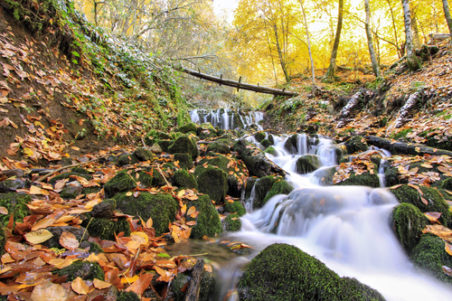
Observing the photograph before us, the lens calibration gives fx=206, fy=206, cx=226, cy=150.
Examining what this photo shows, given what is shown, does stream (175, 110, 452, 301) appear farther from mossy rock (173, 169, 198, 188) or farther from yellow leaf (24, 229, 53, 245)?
yellow leaf (24, 229, 53, 245)

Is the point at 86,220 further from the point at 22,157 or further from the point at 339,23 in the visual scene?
the point at 339,23

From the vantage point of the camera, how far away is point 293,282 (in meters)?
1.72

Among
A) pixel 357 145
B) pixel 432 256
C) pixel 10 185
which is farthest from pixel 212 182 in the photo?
pixel 357 145

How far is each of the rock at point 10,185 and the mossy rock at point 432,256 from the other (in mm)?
4519

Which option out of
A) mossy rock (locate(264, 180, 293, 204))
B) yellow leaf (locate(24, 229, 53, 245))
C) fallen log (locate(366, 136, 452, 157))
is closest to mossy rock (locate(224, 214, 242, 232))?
mossy rock (locate(264, 180, 293, 204))

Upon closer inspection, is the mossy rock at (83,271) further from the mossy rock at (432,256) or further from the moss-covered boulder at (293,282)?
the mossy rock at (432,256)

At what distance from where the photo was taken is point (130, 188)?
2941mm

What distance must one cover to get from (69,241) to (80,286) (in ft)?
1.77

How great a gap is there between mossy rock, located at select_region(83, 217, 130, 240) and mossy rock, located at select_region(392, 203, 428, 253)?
333 cm

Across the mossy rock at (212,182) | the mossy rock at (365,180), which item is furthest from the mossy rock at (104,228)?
the mossy rock at (365,180)

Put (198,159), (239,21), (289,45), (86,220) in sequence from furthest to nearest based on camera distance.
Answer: (289,45) → (239,21) → (198,159) → (86,220)

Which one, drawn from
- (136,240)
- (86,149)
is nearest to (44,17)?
(86,149)

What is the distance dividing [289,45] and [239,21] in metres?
5.26

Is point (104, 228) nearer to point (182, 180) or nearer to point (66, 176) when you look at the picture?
point (66, 176)
